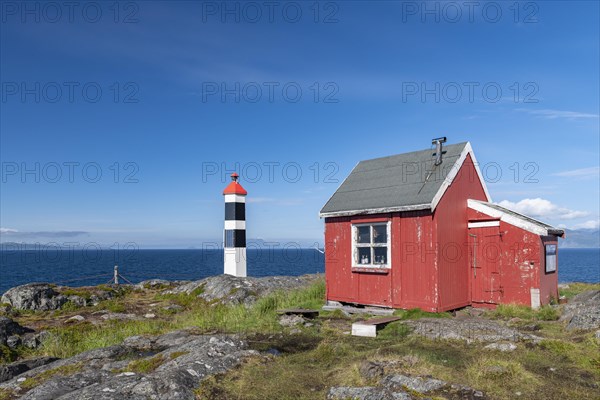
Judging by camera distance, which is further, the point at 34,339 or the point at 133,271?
the point at 133,271

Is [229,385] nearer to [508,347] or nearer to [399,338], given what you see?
[399,338]

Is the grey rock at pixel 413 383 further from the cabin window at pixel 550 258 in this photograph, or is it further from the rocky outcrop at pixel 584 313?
the cabin window at pixel 550 258

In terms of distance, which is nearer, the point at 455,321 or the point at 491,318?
the point at 455,321

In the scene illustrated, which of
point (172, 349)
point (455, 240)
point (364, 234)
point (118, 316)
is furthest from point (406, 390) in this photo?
point (118, 316)

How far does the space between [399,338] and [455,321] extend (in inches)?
79.0

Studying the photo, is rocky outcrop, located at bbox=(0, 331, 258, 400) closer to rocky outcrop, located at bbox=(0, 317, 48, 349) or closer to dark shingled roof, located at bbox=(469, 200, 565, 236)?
rocky outcrop, located at bbox=(0, 317, 48, 349)

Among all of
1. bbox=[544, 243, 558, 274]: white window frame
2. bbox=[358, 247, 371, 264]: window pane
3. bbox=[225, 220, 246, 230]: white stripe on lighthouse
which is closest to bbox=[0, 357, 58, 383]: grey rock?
bbox=[358, 247, 371, 264]: window pane

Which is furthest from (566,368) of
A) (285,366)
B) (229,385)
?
(229,385)

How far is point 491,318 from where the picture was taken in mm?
13359

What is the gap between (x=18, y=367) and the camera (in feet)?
30.9

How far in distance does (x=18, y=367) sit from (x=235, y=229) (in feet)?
43.3

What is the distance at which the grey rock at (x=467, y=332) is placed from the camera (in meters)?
9.91

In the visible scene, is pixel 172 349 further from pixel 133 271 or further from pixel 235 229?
pixel 133 271

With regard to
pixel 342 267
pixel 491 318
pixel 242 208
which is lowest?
pixel 491 318
